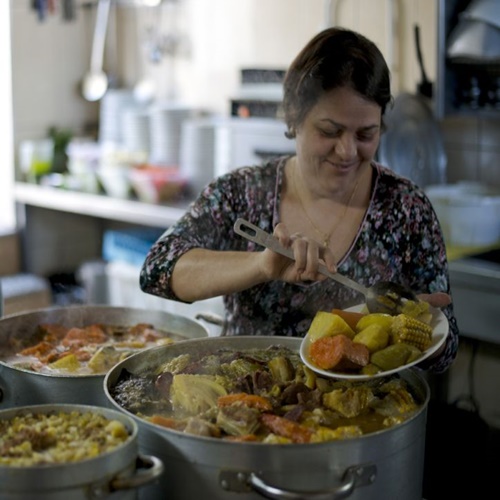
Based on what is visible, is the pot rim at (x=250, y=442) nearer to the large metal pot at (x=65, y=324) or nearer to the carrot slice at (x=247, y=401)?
the large metal pot at (x=65, y=324)

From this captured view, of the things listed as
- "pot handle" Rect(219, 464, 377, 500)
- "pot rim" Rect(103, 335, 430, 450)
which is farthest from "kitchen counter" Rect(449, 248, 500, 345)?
"pot handle" Rect(219, 464, 377, 500)

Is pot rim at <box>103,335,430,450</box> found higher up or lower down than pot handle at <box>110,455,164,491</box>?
higher up

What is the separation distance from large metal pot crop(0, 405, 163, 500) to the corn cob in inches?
21.4

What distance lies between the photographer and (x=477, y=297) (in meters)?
3.25

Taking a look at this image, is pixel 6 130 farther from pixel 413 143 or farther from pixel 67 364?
pixel 67 364

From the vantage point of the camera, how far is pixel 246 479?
4.33 feet

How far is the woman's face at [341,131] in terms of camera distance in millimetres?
1976

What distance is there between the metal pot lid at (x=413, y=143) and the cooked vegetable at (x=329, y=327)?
2099 mm

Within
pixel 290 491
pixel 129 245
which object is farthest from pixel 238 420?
pixel 129 245

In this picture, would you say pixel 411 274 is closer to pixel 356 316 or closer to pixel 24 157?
pixel 356 316

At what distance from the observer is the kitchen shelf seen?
14.7 feet

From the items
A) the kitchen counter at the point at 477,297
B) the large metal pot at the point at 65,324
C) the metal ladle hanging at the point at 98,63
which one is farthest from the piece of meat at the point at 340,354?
the metal ladle hanging at the point at 98,63

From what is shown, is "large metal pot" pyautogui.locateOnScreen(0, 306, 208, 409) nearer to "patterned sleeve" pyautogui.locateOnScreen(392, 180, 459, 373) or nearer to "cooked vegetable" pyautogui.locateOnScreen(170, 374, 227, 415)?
"cooked vegetable" pyautogui.locateOnScreen(170, 374, 227, 415)

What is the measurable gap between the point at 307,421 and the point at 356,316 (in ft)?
1.00
